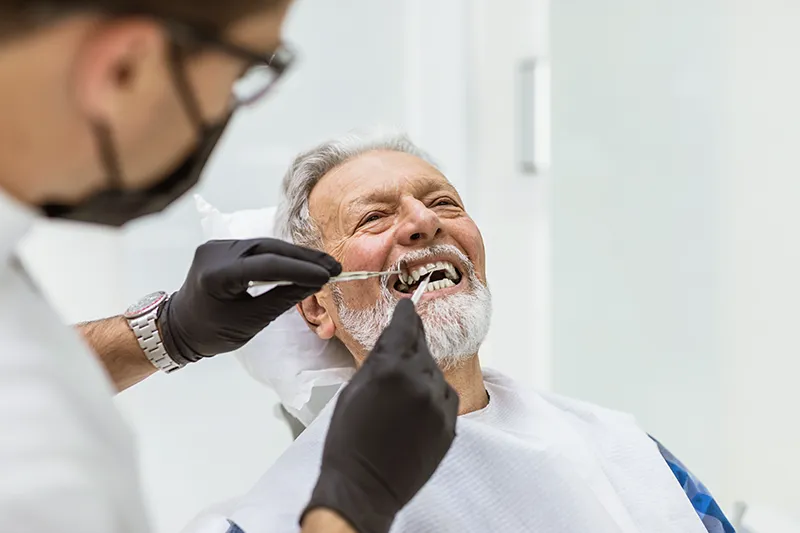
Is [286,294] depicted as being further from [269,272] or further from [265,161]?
[265,161]

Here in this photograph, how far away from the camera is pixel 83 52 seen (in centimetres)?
65

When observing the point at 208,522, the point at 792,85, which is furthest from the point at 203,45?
the point at 792,85

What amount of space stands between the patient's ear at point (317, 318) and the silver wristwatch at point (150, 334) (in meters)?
0.30

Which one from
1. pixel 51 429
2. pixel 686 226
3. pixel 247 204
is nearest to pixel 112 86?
Answer: pixel 51 429

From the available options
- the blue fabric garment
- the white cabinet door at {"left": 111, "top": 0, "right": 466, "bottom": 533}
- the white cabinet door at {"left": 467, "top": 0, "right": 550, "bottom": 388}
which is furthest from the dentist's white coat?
the white cabinet door at {"left": 467, "top": 0, "right": 550, "bottom": 388}

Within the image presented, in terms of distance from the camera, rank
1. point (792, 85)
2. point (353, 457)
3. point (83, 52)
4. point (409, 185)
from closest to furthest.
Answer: point (83, 52) < point (353, 457) < point (409, 185) < point (792, 85)

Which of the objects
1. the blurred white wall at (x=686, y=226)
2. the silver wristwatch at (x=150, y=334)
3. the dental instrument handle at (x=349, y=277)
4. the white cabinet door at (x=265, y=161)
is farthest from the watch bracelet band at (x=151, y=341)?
the blurred white wall at (x=686, y=226)

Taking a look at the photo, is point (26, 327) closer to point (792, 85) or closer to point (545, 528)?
point (545, 528)

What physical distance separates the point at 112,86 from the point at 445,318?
2.76 feet

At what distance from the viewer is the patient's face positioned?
1426 mm

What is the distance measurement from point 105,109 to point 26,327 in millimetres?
211

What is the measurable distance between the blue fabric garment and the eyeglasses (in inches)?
42.6

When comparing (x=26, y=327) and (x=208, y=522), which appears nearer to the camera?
(x=26, y=327)

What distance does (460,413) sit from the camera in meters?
1.48
